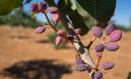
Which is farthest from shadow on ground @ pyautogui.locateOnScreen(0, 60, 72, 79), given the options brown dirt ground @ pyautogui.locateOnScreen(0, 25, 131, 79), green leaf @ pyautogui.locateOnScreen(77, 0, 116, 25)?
green leaf @ pyautogui.locateOnScreen(77, 0, 116, 25)

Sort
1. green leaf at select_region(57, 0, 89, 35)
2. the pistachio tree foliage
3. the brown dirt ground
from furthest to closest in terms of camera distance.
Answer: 1. the brown dirt ground
2. green leaf at select_region(57, 0, 89, 35)
3. the pistachio tree foliage

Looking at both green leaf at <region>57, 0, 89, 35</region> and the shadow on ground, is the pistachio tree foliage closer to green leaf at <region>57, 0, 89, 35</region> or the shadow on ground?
green leaf at <region>57, 0, 89, 35</region>

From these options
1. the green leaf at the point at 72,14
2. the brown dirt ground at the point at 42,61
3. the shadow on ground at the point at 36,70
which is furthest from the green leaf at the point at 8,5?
the shadow on ground at the point at 36,70

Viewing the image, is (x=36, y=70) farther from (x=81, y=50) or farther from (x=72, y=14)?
(x=81, y=50)

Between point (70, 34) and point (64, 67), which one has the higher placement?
point (70, 34)

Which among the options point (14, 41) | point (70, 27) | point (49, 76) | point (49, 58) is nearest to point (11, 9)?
point (70, 27)

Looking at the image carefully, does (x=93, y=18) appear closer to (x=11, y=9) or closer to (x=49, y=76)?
(x=11, y=9)

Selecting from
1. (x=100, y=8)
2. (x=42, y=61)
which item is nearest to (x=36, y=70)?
(x=42, y=61)
